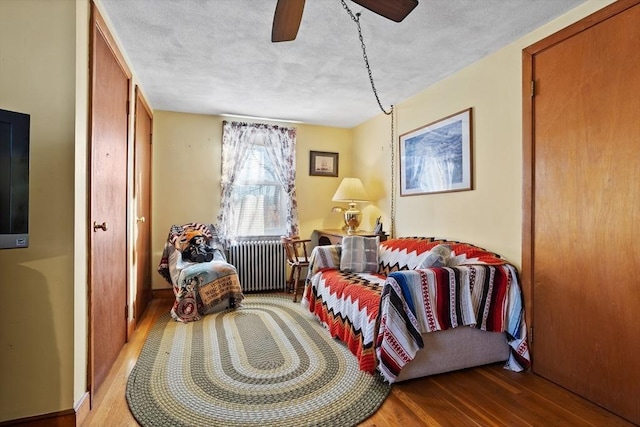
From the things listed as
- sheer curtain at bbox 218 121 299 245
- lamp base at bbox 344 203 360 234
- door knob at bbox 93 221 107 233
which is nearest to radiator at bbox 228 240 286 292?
sheer curtain at bbox 218 121 299 245

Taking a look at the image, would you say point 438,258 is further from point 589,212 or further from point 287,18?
point 287,18

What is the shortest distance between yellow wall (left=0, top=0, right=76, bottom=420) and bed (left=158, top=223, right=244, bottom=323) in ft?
5.13

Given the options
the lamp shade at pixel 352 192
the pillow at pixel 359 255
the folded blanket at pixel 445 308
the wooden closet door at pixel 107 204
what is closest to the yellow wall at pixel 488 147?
the folded blanket at pixel 445 308

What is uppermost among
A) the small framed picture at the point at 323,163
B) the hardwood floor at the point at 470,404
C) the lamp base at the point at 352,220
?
the small framed picture at the point at 323,163

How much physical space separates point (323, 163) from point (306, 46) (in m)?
2.40

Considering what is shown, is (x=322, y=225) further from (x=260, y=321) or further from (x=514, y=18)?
(x=514, y=18)

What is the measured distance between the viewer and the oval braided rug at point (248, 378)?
5.75 feet

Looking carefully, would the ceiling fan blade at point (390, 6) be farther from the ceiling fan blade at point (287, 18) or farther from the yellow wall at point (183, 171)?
the yellow wall at point (183, 171)

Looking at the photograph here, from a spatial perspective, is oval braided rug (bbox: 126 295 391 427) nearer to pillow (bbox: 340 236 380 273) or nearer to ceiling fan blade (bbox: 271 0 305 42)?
pillow (bbox: 340 236 380 273)

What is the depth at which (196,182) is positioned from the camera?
4219 mm

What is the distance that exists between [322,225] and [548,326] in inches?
120

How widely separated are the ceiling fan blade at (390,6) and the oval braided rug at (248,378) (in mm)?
2020

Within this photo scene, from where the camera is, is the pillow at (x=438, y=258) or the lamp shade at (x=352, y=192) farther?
the lamp shade at (x=352, y=192)

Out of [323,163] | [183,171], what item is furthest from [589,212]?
[183,171]
